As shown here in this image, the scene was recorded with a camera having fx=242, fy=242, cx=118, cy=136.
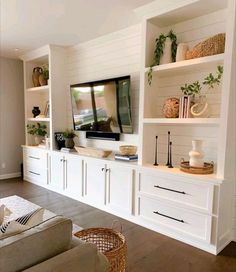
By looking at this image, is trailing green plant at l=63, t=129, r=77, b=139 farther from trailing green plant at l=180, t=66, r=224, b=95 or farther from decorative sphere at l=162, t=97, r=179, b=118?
trailing green plant at l=180, t=66, r=224, b=95

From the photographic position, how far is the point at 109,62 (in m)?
3.88

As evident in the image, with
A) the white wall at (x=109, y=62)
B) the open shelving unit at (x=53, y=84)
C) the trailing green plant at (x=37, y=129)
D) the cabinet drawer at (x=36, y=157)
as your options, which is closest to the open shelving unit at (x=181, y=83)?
the white wall at (x=109, y=62)

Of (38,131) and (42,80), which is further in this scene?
(38,131)

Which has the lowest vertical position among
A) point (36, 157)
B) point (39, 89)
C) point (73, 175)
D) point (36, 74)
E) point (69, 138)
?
point (73, 175)

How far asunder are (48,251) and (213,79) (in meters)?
2.32

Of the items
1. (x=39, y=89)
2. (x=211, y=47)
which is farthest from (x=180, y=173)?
(x=39, y=89)

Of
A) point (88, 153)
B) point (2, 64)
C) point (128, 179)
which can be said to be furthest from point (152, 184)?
point (2, 64)

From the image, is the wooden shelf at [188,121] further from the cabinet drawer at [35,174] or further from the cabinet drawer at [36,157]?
the cabinet drawer at [35,174]

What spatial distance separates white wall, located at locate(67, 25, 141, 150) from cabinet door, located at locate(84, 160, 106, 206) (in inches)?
18.5

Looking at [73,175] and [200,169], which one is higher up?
[200,169]

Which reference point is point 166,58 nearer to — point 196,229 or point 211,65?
point 211,65

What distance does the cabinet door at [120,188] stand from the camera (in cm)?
316

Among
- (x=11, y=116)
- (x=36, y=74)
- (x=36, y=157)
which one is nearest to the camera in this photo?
(x=36, y=157)

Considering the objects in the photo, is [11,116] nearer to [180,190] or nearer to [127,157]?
[127,157]
